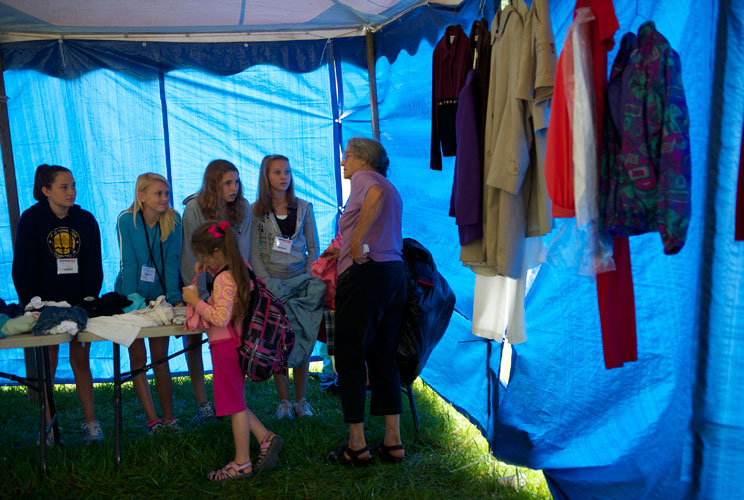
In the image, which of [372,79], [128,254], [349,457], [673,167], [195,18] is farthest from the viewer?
[372,79]

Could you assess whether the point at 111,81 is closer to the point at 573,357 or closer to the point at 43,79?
the point at 43,79

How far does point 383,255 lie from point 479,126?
0.82 m

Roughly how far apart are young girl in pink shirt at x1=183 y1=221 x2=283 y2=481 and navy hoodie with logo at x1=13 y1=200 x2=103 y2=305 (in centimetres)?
85

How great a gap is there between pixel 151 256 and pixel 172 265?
0.13 meters

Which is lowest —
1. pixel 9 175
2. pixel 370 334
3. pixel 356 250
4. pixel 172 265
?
pixel 370 334

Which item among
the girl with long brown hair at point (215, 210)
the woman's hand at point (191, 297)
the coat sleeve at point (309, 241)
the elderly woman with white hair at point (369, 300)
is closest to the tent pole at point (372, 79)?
the coat sleeve at point (309, 241)

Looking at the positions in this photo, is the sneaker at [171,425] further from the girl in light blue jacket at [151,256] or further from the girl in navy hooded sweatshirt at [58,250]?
the girl in navy hooded sweatshirt at [58,250]

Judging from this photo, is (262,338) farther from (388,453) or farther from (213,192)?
(213,192)

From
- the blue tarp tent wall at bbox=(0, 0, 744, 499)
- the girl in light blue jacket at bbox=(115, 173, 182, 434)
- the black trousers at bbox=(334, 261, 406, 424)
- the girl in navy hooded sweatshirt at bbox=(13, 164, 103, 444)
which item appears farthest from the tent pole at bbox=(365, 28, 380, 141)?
the girl in navy hooded sweatshirt at bbox=(13, 164, 103, 444)

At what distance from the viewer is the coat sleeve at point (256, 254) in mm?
3921

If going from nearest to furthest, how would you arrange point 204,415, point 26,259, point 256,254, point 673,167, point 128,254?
point 673,167 → point 26,259 → point 128,254 → point 256,254 → point 204,415

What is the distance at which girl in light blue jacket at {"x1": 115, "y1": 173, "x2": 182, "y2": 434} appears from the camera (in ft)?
11.9

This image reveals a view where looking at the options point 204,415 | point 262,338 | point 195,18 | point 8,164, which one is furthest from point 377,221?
point 8,164

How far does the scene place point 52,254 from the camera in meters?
3.51
